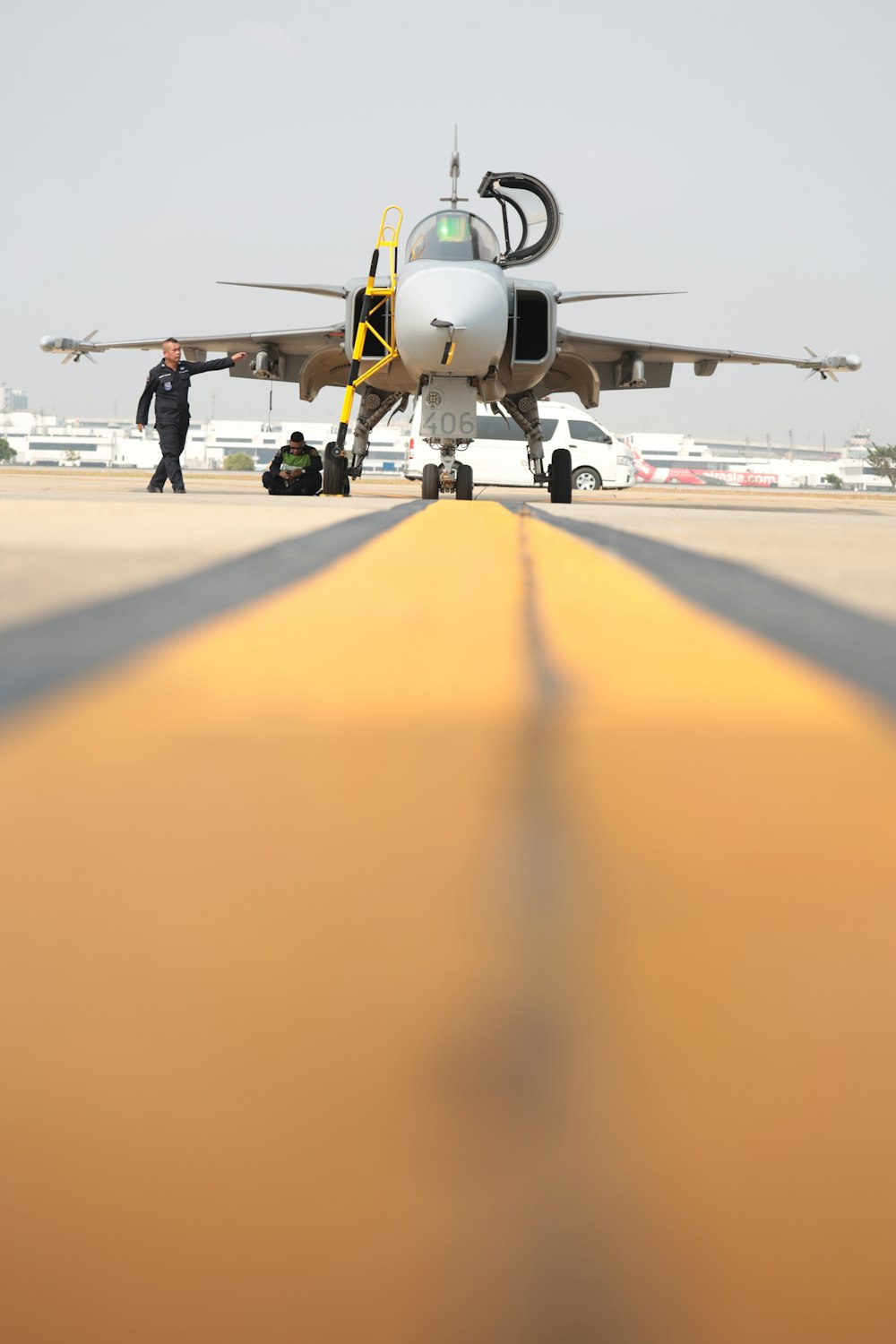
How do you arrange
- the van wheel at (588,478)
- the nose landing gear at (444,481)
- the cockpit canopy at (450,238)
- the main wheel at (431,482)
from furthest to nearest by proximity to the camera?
the van wheel at (588,478) → the cockpit canopy at (450,238) → the main wheel at (431,482) → the nose landing gear at (444,481)

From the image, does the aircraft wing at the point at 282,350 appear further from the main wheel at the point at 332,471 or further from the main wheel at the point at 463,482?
the main wheel at the point at 463,482

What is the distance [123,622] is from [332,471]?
920cm

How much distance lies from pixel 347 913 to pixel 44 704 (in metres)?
0.22

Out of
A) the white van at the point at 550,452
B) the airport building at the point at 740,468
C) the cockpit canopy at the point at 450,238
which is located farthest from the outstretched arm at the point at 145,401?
the airport building at the point at 740,468

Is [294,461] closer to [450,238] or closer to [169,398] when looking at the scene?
[169,398]

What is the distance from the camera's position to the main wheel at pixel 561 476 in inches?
355

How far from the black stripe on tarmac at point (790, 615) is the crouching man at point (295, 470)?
8.65 meters

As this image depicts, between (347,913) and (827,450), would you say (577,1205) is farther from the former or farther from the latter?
(827,450)

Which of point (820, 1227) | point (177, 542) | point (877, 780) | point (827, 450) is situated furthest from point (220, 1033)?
point (827, 450)

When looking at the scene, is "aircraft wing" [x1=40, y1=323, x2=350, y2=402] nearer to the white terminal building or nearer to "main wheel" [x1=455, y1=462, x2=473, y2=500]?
"main wheel" [x1=455, y1=462, x2=473, y2=500]

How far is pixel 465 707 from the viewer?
544 mm

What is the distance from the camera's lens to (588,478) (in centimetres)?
2102

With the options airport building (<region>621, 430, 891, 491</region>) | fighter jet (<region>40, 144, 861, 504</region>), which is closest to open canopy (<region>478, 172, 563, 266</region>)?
fighter jet (<region>40, 144, 861, 504</region>)

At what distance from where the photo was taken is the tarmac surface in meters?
0.25
